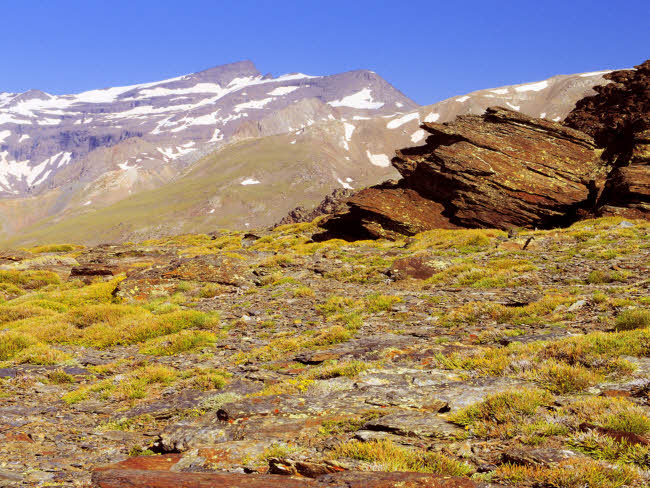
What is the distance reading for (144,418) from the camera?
781 cm

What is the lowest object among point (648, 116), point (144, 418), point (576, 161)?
point (144, 418)

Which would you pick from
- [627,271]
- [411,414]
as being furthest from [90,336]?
[627,271]

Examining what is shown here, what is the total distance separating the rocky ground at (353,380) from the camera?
16.0 feet

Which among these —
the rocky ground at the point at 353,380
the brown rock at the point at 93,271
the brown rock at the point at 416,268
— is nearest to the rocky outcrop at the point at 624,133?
the rocky ground at the point at 353,380

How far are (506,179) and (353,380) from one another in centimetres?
3059

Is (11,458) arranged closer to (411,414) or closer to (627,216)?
(411,414)

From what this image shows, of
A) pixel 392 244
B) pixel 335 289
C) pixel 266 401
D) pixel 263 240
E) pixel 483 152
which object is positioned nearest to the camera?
pixel 266 401

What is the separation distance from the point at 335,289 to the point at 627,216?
21285 millimetres

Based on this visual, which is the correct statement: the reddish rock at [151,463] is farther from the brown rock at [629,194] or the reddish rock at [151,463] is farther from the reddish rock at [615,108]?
the reddish rock at [615,108]

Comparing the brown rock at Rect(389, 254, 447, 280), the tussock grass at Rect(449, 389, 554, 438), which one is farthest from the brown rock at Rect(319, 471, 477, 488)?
the brown rock at Rect(389, 254, 447, 280)

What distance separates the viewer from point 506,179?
3412 centimetres

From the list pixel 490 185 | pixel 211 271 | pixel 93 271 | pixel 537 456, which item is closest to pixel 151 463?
pixel 537 456

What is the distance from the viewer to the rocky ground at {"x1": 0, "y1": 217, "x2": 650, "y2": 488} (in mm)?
4871

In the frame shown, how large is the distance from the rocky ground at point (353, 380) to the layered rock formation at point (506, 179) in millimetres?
12903
